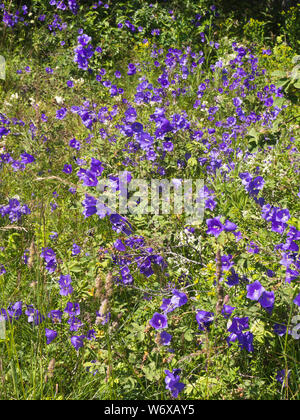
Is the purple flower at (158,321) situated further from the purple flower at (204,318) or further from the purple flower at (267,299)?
the purple flower at (267,299)

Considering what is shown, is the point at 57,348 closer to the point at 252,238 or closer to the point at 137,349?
the point at 137,349

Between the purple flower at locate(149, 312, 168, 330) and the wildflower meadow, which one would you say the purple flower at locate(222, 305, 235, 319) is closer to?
the wildflower meadow

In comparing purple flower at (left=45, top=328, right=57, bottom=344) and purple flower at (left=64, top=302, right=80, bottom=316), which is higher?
purple flower at (left=64, top=302, right=80, bottom=316)

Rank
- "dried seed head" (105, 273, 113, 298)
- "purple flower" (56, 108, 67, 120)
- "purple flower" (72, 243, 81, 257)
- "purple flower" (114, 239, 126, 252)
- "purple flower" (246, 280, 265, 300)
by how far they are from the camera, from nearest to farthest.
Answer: "dried seed head" (105, 273, 113, 298) < "purple flower" (246, 280, 265, 300) < "purple flower" (114, 239, 126, 252) < "purple flower" (72, 243, 81, 257) < "purple flower" (56, 108, 67, 120)

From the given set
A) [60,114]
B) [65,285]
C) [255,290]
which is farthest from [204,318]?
[60,114]

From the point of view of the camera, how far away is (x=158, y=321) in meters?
1.58

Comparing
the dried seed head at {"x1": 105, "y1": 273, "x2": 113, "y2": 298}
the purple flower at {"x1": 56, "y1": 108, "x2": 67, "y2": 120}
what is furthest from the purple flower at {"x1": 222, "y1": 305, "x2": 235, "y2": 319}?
the purple flower at {"x1": 56, "y1": 108, "x2": 67, "y2": 120}

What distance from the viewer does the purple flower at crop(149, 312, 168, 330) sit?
1.56 meters

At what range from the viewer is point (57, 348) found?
1720mm

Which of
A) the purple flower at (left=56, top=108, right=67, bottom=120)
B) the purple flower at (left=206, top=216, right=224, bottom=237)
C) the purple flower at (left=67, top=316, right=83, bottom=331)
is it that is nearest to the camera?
the purple flower at (left=206, top=216, right=224, bottom=237)

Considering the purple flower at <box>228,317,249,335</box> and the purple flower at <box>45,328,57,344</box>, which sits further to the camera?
the purple flower at <box>45,328,57,344</box>

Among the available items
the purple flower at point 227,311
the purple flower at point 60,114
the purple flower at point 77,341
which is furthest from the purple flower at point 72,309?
the purple flower at point 60,114
